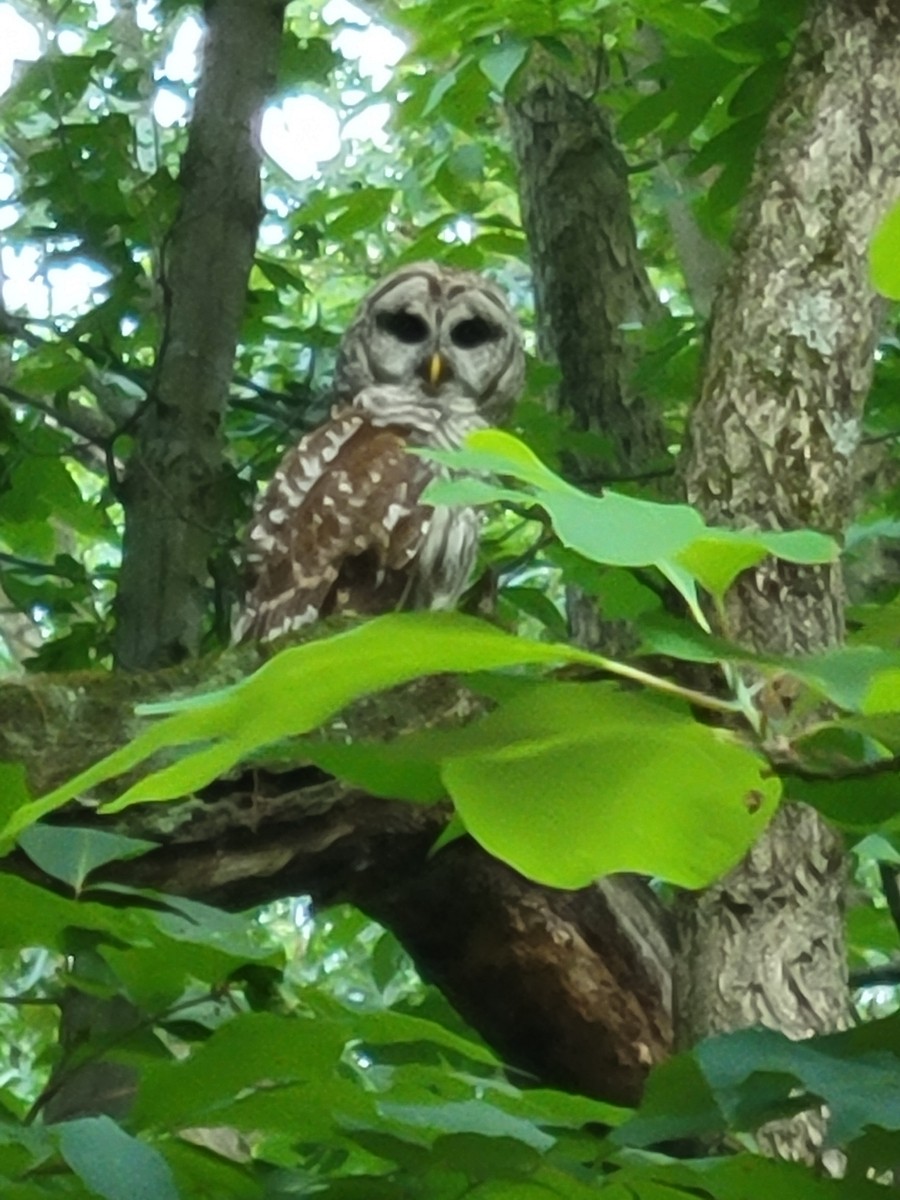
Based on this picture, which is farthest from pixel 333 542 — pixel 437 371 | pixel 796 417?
pixel 796 417

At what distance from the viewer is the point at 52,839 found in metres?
0.75

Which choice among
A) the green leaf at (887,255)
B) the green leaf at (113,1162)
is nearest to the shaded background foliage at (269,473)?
the green leaf at (113,1162)

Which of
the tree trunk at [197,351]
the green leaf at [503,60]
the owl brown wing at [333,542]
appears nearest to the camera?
the green leaf at [503,60]

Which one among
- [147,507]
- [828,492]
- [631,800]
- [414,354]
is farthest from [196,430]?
[631,800]

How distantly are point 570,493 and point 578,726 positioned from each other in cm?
6

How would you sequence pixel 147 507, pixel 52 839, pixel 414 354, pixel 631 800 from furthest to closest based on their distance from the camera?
pixel 414 354
pixel 147 507
pixel 52 839
pixel 631 800

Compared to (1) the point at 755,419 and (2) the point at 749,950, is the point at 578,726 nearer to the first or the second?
(2) the point at 749,950

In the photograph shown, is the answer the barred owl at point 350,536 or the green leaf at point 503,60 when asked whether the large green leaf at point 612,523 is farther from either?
the barred owl at point 350,536

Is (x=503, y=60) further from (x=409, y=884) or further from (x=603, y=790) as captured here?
(x=603, y=790)

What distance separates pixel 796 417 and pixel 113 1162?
720 mm

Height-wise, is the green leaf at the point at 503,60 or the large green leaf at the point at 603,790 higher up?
the green leaf at the point at 503,60

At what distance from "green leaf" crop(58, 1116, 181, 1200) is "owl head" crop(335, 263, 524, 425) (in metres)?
2.61

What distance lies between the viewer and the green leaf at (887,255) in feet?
1.25

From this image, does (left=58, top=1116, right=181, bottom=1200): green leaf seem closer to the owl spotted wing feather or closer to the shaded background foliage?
the shaded background foliage
